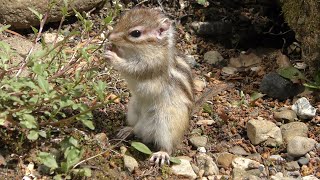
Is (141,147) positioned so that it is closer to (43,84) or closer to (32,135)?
(32,135)

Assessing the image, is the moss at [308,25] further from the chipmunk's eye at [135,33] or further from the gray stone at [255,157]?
the chipmunk's eye at [135,33]

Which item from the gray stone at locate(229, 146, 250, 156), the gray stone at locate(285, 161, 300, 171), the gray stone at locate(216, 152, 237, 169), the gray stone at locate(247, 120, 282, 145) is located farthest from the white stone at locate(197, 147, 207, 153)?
the gray stone at locate(285, 161, 300, 171)

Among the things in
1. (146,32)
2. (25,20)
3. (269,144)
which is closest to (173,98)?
(146,32)

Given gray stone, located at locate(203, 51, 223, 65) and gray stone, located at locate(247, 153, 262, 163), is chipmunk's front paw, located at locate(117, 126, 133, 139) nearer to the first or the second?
gray stone, located at locate(247, 153, 262, 163)

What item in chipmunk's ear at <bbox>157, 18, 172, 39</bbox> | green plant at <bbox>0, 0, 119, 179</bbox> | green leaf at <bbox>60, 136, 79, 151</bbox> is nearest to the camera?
green plant at <bbox>0, 0, 119, 179</bbox>

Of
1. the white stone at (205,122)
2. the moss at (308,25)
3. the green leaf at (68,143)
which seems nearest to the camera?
the green leaf at (68,143)

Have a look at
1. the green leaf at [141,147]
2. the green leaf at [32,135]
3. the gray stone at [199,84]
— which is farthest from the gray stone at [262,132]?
the green leaf at [32,135]

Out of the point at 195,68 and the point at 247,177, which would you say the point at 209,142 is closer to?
the point at 247,177
